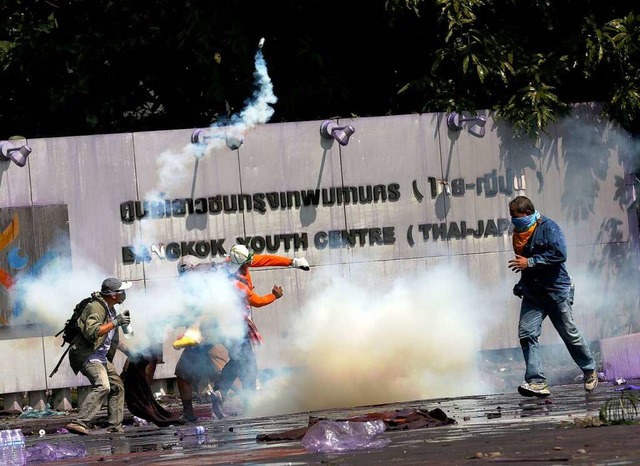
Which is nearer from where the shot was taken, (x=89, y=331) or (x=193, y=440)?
(x=193, y=440)

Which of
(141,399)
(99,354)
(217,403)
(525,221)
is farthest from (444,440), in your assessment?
(141,399)

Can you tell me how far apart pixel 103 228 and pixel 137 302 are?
3.31 ft

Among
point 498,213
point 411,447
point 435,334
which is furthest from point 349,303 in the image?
point 411,447

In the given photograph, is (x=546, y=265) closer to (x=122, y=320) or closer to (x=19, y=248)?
(x=122, y=320)

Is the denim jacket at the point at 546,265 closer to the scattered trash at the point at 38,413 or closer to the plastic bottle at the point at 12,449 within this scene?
the plastic bottle at the point at 12,449

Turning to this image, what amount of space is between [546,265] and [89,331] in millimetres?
4548

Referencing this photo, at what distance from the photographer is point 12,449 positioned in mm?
11945

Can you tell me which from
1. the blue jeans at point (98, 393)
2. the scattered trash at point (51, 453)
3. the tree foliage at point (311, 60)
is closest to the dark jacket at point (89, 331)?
the blue jeans at point (98, 393)

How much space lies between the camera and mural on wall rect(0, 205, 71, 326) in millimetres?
18000

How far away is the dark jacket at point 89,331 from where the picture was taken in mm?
14844

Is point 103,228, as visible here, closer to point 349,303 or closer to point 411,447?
point 349,303

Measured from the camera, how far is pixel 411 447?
34.2 feet

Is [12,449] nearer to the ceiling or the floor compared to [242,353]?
nearer to the floor

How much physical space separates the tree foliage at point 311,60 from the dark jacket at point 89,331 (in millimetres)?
6930
